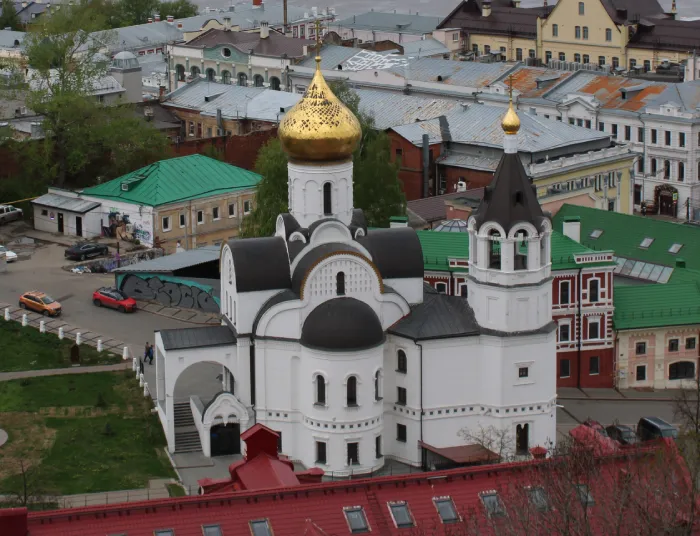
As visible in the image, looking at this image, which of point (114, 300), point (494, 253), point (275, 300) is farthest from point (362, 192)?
point (275, 300)

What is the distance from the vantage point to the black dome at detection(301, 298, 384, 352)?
164 feet

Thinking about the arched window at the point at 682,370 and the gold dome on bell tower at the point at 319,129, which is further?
the arched window at the point at 682,370

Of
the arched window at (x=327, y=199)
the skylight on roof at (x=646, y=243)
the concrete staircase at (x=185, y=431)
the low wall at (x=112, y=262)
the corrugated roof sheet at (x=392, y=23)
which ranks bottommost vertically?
the concrete staircase at (x=185, y=431)

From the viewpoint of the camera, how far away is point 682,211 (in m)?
82.9

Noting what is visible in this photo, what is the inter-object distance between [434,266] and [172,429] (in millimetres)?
11249

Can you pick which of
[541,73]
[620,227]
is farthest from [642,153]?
[620,227]

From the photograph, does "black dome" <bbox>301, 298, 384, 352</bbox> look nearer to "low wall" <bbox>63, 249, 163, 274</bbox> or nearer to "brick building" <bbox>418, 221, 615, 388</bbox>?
"brick building" <bbox>418, 221, 615, 388</bbox>

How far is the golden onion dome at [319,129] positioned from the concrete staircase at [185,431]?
7642 mm

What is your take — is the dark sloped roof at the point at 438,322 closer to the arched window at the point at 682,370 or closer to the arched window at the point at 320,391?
the arched window at the point at 320,391

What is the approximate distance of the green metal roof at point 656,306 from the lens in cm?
5850

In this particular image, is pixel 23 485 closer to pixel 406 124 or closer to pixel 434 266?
pixel 434 266

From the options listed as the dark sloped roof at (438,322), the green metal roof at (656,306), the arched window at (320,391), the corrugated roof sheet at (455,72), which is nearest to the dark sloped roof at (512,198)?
the dark sloped roof at (438,322)

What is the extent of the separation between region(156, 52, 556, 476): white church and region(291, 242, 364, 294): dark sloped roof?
5cm

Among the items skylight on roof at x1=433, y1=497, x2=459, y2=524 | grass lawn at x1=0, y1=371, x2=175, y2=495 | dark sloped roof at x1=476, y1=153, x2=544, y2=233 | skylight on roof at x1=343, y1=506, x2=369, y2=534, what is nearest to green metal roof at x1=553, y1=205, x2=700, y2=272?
dark sloped roof at x1=476, y1=153, x2=544, y2=233
